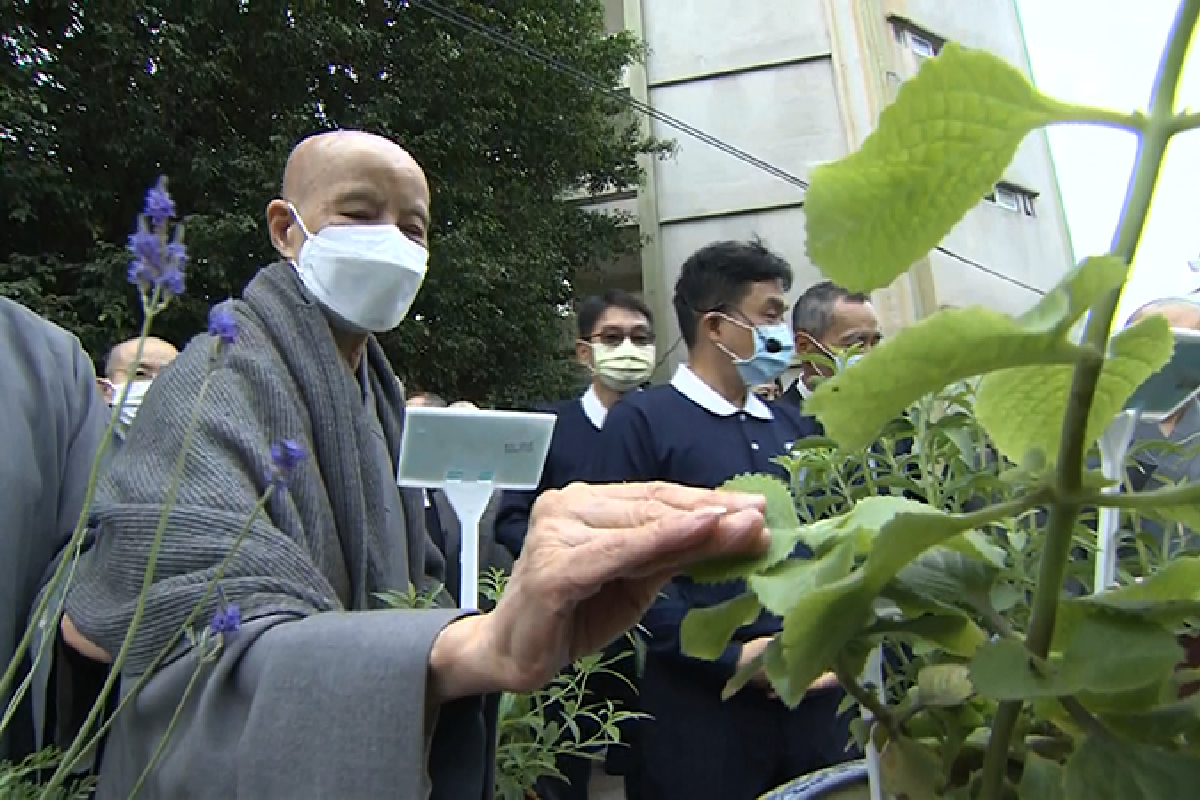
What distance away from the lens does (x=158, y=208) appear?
590mm

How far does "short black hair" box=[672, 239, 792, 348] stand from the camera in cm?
253

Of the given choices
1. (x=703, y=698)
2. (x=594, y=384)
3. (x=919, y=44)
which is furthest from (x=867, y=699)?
(x=919, y=44)

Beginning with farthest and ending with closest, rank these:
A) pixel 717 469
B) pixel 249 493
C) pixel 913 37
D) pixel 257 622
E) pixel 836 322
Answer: pixel 913 37 < pixel 836 322 < pixel 717 469 < pixel 249 493 < pixel 257 622

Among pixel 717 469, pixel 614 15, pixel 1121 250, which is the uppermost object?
pixel 614 15

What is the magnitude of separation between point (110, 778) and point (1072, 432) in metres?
0.92

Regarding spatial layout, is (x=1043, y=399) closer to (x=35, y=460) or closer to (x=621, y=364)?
(x=35, y=460)

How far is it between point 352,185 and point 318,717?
2.93 feet

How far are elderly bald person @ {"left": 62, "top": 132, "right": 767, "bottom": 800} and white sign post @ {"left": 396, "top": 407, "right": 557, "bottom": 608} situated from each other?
0.30 feet

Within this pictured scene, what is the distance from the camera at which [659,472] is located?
2170 millimetres

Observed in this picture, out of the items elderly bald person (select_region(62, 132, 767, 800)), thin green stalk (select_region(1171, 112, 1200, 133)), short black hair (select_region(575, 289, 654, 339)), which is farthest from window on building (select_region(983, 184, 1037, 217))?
thin green stalk (select_region(1171, 112, 1200, 133))

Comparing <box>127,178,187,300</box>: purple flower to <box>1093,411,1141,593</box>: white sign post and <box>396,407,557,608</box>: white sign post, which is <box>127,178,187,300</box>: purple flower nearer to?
<box>1093,411,1141,593</box>: white sign post

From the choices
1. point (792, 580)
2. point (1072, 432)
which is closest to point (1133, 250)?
point (1072, 432)

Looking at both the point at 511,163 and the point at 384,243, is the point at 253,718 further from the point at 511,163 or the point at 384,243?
the point at 511,163

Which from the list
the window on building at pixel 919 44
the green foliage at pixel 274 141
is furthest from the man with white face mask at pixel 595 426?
the window on building at pixel 919 44
